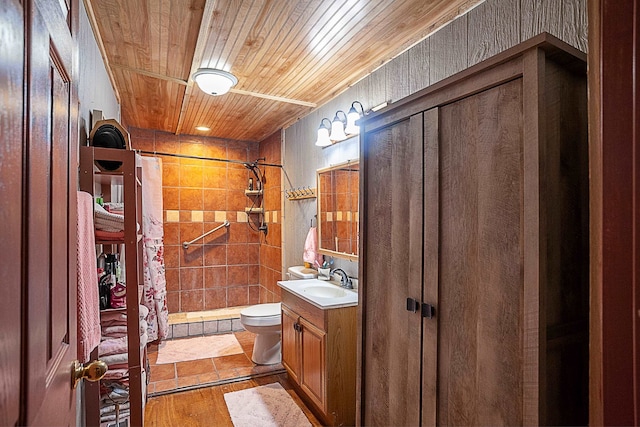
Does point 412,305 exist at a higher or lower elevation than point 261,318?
higher

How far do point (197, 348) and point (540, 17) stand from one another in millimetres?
3663

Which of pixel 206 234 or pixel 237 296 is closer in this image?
pixel 206 234

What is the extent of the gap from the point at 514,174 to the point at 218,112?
2.96m

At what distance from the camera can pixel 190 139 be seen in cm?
421

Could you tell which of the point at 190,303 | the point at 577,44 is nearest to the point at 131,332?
the point at 577,44

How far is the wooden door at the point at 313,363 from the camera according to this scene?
207cm

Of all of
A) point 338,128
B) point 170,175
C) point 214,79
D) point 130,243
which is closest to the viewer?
point 130,243

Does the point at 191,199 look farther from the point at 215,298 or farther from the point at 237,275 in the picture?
the point at 215,298

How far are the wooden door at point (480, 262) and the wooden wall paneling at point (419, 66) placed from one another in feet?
2.63

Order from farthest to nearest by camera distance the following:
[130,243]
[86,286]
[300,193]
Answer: [300,193] → [130,243] → [86,286]

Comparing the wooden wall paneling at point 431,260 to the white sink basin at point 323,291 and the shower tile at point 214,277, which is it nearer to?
the white sink basin at point 323,291

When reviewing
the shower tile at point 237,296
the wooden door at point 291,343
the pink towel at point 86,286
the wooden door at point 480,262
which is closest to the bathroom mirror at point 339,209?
the wooden door at point 291,343

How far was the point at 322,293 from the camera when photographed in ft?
8.63
